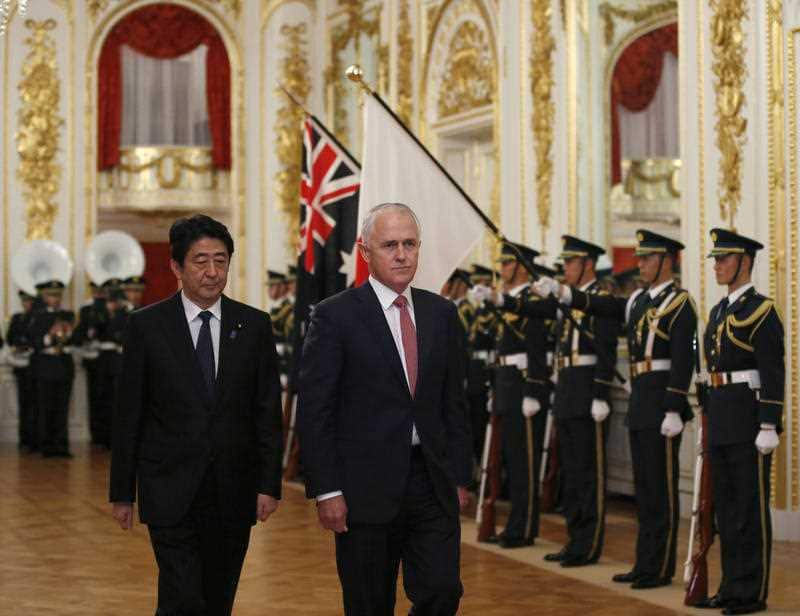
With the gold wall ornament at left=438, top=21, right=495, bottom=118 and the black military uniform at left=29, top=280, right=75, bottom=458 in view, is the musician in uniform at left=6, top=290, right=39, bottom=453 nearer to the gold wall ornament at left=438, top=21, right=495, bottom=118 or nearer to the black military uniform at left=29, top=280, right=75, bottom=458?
the black military uniform at left=29, top=280, right=75, bottom=458

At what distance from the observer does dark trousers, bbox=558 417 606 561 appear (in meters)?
6.77

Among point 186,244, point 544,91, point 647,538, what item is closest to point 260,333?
point 186,244

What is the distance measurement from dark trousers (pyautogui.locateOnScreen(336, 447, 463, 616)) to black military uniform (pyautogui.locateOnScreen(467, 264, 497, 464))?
582 centimetres

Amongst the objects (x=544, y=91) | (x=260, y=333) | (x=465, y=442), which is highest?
(x=544, y=91)

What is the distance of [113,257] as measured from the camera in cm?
1413

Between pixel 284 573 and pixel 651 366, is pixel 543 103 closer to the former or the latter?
pixel 651 366

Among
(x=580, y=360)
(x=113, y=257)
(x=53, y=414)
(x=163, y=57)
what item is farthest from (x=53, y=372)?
(x=580, y=360)

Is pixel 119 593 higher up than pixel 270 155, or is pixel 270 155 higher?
pixel 270 155

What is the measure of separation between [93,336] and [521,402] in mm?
7023

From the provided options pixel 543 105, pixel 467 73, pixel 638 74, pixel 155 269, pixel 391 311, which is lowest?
pixel 391 311

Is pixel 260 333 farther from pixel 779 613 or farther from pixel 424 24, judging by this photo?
pixel 424 24

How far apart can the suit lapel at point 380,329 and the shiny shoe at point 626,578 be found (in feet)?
9.47

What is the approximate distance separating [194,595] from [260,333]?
0.73m

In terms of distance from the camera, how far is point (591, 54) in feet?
32.4
